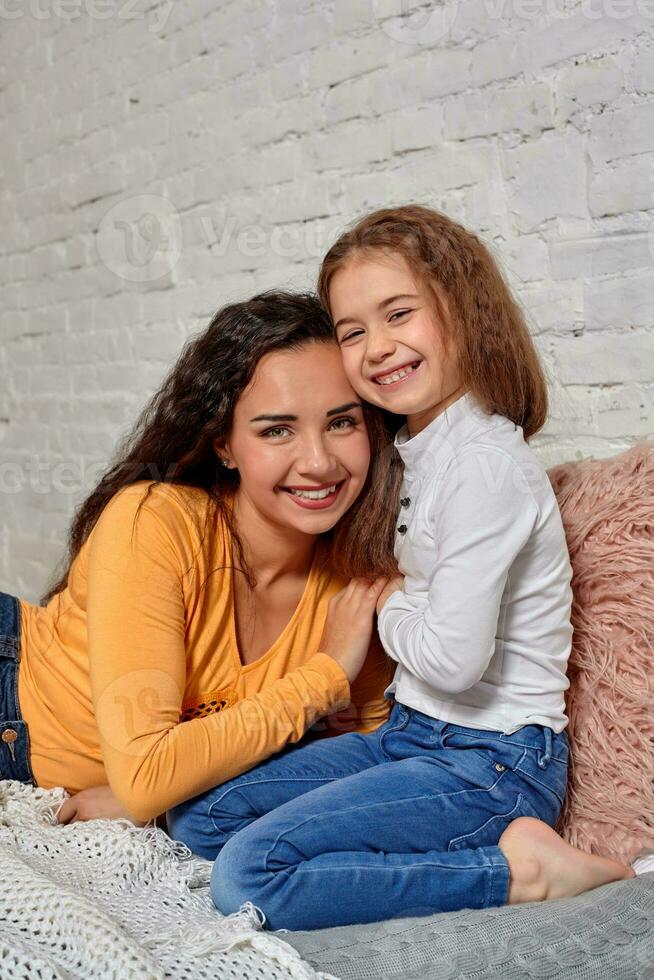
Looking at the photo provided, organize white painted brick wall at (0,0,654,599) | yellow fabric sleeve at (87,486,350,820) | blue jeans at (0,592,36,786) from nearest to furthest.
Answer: yellow fabric sleeve at (87,486,350,820) < blue jeans at (0,592,36,786) < white painted brick wall at (0,0,654,599)

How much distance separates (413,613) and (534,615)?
17cm

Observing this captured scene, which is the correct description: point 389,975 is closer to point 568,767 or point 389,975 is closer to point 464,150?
point 568,767

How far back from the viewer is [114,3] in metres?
3.10

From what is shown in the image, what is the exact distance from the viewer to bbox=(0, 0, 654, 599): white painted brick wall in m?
1.94

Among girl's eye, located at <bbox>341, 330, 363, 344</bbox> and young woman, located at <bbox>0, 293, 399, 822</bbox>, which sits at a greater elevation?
girl's eye, located at <bbox>341, 330, 363, 344</bbox>

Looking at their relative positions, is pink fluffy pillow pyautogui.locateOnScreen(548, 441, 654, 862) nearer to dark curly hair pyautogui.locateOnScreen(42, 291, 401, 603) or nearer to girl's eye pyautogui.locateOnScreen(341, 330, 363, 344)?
dark curly hair pyautogui.locateOnScreen(42, 291, 401, 603)

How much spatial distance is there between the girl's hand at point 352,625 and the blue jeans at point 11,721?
51cm

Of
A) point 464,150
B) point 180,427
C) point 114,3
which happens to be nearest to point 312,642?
point 180,427

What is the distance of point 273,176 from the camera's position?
2639 mm

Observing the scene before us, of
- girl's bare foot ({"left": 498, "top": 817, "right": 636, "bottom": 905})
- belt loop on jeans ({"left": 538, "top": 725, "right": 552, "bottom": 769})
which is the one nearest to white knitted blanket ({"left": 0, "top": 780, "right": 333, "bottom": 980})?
girl's bare foot ({"left": 498, "top": 817, "right": 636, "bottom": 905})

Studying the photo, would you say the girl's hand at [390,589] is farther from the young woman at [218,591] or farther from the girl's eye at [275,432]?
the girl's eye at [275,432]

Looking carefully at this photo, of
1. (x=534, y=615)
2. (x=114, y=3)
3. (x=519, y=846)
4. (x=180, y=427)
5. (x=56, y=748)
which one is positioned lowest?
(x=519, y=846)

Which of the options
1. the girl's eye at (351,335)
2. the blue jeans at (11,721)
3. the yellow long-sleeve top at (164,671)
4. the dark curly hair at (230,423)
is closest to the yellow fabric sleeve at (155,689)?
the yellow long-sleeve top at (164,671)

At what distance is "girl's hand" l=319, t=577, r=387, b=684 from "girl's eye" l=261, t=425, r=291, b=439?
0.94ft
